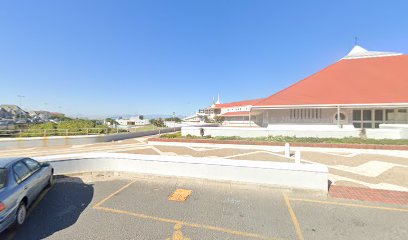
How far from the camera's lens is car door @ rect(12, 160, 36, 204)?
14.9ft

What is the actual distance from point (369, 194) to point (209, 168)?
4.64 meters

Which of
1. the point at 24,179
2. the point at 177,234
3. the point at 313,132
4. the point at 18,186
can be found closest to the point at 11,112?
the point at 24,179

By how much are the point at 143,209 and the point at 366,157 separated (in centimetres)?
1088

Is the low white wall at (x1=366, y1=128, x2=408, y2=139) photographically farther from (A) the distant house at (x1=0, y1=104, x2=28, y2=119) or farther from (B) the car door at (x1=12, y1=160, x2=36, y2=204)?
(A) the distant house at (x1=0, y1=104, x2=28, y2=119)

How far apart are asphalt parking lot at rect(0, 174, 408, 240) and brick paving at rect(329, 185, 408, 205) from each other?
27 cm

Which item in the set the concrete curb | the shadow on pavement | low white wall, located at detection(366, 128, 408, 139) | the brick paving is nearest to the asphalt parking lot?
the shadow on pavement

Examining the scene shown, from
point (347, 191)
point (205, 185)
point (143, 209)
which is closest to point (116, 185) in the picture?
point (143, 209)

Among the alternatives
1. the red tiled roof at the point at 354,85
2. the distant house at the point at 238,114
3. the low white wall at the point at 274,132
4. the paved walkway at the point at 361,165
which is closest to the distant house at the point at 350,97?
the red tiled roof at the point at 354,85

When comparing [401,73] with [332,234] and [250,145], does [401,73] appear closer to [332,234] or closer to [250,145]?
[250,145]

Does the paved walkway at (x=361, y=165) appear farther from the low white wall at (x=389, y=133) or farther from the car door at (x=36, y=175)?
the car door at (x=36, y=175)

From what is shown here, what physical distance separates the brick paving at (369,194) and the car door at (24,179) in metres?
7.77

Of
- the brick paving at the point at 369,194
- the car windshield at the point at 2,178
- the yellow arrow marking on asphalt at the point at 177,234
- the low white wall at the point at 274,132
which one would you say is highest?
the low white wall at the point at 274,132

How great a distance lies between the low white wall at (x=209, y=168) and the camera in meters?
5.89

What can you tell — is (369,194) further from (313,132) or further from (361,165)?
(313,132)
